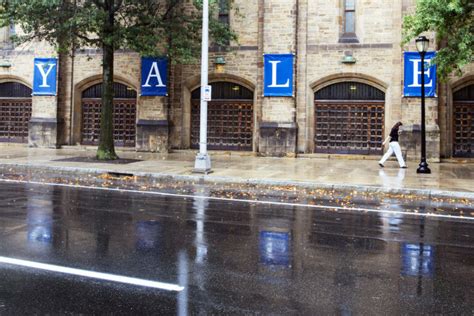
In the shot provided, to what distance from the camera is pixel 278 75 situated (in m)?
21.4

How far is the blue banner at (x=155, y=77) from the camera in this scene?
22609 millimetres

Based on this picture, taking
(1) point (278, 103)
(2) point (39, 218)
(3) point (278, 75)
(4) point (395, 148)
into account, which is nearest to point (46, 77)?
(3) point (278, 75)

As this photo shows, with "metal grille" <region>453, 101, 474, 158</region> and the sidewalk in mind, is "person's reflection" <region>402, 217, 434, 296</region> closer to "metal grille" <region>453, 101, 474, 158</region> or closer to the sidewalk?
the sidewalk

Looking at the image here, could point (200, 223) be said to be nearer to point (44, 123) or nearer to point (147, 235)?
point (147, 235)

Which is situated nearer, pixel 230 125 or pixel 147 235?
pixel 147 235

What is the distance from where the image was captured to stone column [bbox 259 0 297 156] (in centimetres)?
2127

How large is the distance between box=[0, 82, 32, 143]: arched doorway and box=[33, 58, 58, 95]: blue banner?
1686 mm

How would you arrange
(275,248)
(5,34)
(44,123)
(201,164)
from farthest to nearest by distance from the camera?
1. (5,34)
2. (44,123)
3. (201,164)
4. (275,248)

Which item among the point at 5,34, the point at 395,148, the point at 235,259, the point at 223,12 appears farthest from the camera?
the point at 5,34

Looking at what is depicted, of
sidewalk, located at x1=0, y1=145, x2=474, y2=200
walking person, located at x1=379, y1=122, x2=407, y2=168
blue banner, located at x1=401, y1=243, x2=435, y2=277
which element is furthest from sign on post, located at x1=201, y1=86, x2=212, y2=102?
blue banner, located at x1=401, y1=243, x2=435, y2=277

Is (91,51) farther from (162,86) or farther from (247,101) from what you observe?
(247,101)

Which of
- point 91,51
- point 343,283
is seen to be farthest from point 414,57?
point 343,283

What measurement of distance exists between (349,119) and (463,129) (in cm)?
481

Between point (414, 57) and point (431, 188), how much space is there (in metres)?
9.54
